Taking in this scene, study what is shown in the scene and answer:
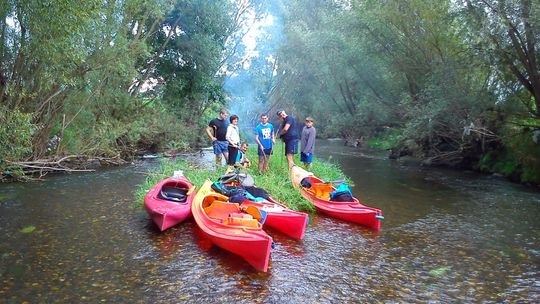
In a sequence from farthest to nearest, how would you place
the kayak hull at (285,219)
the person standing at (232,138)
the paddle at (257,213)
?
1. the person standing at (232,138)
2. the kayak hull at (285,219)
3. the paddle at (257,213)

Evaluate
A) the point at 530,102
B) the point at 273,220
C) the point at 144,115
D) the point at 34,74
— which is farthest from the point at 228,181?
the point at 144,115

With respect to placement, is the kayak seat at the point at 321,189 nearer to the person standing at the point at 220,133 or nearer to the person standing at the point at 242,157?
the person standing at the point at 242,157

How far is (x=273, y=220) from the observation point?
22.5 feet

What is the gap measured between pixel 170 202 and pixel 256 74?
3076 cm

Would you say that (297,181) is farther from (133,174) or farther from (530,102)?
(530,102)

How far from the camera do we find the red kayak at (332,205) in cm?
747

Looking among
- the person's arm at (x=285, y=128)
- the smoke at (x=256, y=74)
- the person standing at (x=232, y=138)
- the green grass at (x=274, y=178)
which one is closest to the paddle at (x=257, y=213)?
the green grass at (x=274, y=178)

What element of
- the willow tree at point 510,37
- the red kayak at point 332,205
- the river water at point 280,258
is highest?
the willow tree at point 510,37

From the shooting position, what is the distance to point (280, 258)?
590 centimetres

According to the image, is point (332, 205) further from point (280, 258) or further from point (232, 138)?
point (232, 138)

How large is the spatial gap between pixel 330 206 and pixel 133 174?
8000mm

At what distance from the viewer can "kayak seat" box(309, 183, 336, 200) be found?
8.97 m

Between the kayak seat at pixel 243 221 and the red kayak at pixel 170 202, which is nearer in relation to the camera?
the kayak seat at pixel 243 221

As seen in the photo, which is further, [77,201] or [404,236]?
[77,201]
